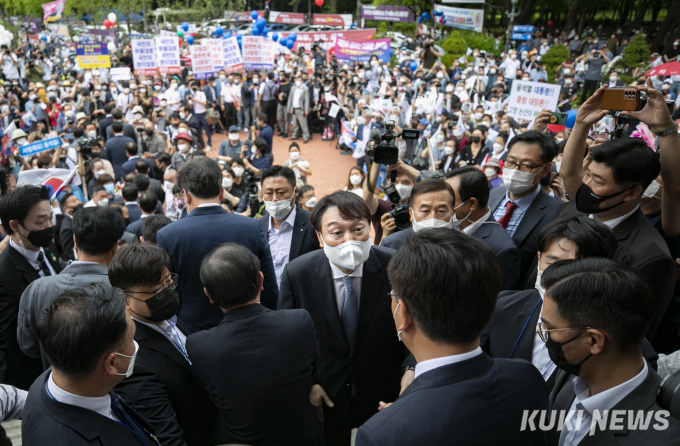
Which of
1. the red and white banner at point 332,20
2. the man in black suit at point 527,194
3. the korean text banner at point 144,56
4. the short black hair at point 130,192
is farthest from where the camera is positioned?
the red and white banner at point 332,20

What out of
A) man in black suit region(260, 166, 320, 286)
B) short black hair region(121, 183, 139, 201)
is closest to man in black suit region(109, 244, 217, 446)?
man in black suit region(260, 166, 320, 286)

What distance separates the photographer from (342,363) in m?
2.87

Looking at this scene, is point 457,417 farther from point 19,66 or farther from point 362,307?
point 19,66

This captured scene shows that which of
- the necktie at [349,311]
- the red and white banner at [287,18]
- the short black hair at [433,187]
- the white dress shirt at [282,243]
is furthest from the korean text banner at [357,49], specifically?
the red and white banner at [287,18]

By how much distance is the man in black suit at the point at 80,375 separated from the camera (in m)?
1.75

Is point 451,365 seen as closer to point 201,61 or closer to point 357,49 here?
point 201,61

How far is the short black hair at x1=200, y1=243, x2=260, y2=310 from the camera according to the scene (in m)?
2.42

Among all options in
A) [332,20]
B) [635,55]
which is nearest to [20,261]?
[635,55]

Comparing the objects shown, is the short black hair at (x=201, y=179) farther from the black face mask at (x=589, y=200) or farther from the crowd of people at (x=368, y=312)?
the black face mask at (x=589, y=200)

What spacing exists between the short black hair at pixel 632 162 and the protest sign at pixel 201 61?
1452 cm

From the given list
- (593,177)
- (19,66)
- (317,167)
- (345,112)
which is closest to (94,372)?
(593,177)

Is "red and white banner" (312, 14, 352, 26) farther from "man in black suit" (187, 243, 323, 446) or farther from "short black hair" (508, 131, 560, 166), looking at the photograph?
"man in black suit" (187, 243, 323, 446)

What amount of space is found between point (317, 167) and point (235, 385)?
11.7m

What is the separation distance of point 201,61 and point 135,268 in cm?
1450
